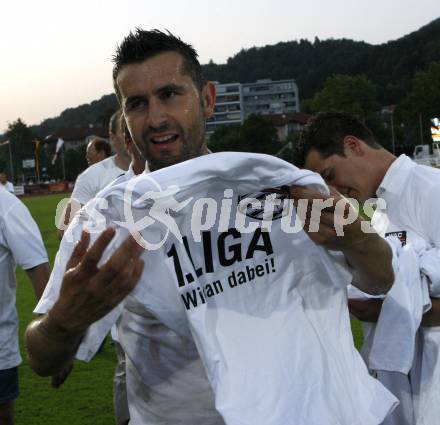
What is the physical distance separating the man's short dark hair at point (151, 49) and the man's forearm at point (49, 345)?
89 centimetres

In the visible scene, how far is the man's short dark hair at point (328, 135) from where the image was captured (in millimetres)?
3361

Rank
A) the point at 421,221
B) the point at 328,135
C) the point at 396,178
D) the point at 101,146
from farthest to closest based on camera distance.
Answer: the point at 101,146
the point at 328,135
the point at 396,178
the point at 421,221

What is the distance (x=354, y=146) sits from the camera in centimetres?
338

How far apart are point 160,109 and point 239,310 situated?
0.72 meters

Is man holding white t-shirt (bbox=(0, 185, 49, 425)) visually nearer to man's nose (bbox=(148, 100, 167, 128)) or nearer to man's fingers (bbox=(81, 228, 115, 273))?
man's nose (bbox=(148, 100, 167, 128))

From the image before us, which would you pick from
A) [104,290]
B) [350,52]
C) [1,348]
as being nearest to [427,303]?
[104,290]

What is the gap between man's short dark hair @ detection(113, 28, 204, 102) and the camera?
2.17 m

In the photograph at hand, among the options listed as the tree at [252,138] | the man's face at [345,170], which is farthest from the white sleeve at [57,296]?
the tree at [252,138]

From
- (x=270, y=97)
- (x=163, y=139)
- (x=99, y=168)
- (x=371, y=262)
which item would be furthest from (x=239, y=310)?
(x=270, y=97)

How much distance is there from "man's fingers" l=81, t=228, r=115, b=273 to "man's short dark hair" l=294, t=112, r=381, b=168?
2.06 m

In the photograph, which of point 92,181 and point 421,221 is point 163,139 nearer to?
point 421,221

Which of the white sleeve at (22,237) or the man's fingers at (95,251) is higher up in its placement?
the man's fingers at (95,251)

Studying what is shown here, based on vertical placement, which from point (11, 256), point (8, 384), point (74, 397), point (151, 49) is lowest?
point (74, 397)

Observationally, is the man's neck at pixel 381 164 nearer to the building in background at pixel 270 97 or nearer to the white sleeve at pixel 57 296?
the white sleeve at pixel 57 296
